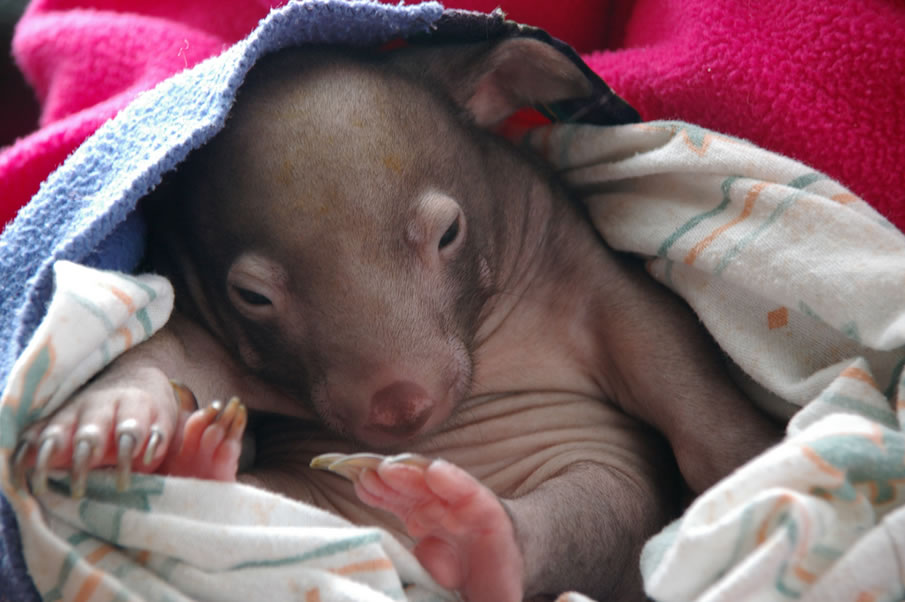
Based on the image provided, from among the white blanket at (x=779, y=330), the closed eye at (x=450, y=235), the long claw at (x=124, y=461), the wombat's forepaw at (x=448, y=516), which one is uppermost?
the white blanket at (x=779, y=330)

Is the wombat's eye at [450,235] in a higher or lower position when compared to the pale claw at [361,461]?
higher

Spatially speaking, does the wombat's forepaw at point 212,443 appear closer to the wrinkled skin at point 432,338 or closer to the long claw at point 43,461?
the wrinkled skin at point 432,338

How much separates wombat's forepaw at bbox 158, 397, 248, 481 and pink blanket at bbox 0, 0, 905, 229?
82 cm

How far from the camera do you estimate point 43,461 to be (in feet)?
3.95

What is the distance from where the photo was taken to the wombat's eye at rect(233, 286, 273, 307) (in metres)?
1.72

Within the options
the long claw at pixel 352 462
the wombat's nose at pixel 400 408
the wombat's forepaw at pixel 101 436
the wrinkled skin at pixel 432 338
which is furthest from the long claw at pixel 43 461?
the wombat's nose at pixel 400 408

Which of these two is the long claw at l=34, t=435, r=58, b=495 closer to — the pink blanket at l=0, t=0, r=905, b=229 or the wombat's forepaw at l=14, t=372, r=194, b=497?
the wombat's forepaw at l=14, t=372, r=194, b=497

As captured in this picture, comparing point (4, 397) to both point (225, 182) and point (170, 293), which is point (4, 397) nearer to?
point (170, 293)

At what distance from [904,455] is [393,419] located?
2.45 ft

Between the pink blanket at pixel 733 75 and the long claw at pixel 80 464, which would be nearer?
the long claw at pixel 80 464

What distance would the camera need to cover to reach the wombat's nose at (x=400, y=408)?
1.56 metres

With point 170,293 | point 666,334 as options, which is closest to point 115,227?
point 170,293

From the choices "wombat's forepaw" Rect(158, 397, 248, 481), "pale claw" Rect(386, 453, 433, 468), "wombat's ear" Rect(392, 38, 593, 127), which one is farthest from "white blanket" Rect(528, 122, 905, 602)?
"wombat's forepaw" Rect(158, 397, 248, 481)

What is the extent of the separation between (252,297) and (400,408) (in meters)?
0.36
